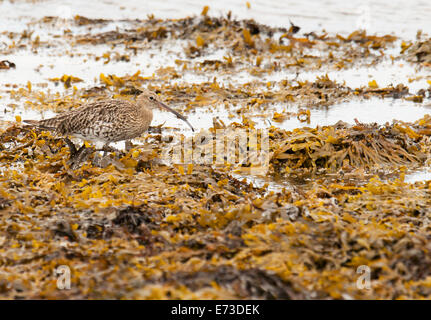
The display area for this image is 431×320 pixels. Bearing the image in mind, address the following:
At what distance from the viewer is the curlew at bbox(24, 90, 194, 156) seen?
5.69 metres

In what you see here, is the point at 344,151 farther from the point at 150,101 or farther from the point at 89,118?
the point at 89,118

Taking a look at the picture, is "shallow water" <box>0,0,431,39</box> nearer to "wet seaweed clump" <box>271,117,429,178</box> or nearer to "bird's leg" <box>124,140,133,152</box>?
"wet seaweed clump" <box>271,117,429,178</box>

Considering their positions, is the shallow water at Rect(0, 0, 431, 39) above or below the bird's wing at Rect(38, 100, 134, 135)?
above

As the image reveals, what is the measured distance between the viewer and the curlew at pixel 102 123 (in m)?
5.69

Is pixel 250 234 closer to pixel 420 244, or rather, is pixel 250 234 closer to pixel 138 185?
pixel 420 244

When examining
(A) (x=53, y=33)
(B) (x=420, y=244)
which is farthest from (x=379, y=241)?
(A) (x=53, y=33)

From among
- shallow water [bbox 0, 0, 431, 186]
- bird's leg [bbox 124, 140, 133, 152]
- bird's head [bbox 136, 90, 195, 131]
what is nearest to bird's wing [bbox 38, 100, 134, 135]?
bird's head [bbox 136, 90, 195, 131]

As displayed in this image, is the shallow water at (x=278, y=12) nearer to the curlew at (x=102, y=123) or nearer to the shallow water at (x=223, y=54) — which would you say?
the shallow water at (x=223, y=54)

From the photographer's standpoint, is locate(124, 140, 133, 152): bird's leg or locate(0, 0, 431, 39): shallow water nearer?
locate(124, 140, 133, 152): bird's leg

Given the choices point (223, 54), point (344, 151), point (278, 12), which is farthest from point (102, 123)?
point (278, 12)

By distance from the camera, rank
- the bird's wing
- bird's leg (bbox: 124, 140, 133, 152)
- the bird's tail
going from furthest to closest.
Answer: bird's leg (bbox: 124, 140, 133, 152)
the bird's tail
the bird's wing

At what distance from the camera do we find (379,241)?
3.67 m

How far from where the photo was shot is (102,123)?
18.6ft
